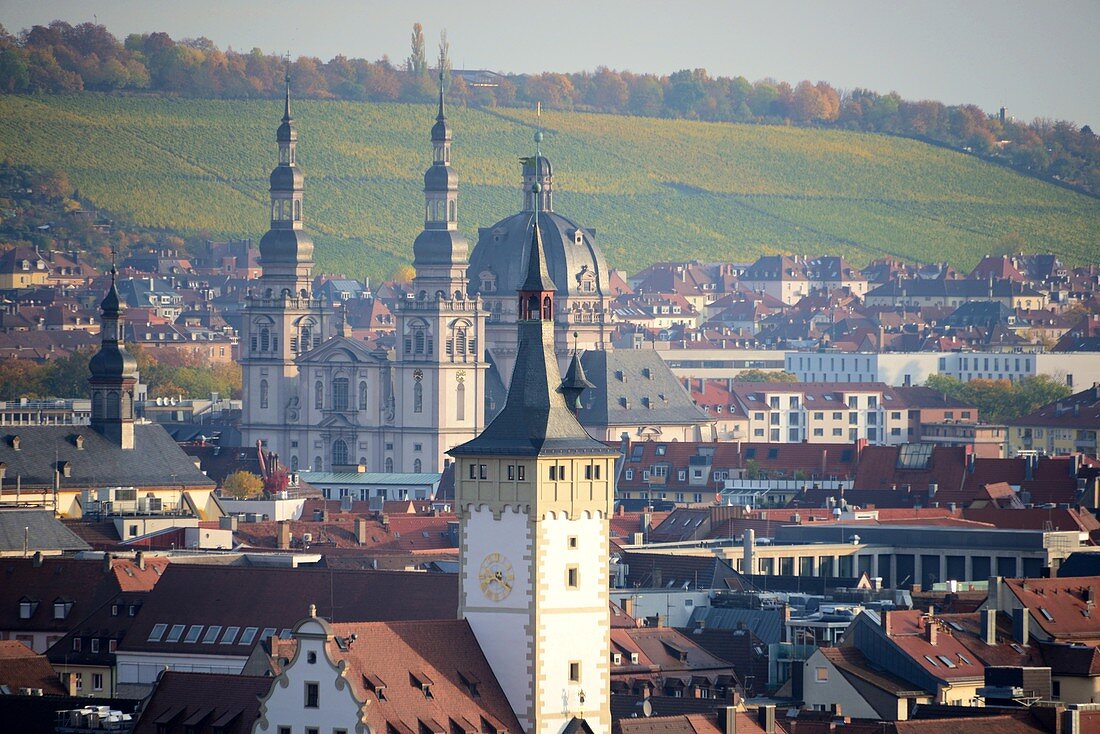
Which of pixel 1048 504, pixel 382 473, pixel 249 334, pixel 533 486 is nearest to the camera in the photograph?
pixel 533 486

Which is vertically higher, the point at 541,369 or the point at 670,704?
the point at 541,369

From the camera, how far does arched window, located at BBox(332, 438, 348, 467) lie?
187 metres

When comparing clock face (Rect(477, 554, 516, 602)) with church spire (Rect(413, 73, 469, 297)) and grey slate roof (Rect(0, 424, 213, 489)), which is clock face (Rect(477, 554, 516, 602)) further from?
church spire (Rect(413, 73, 469, 297))

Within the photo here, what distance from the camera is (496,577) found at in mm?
66625

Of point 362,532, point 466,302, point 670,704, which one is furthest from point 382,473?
point 670,704

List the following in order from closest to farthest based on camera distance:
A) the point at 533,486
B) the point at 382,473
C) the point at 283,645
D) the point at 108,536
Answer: the point at 533,486, the point at 283,645, the point at 108,536, the point at 382,473

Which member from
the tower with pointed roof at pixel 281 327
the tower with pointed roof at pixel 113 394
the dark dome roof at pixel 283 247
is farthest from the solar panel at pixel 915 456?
the dark dome roof at pixel 283 247

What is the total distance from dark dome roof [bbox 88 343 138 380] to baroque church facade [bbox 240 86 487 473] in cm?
4408

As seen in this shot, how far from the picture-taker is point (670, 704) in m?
76.6

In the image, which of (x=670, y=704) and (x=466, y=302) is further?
(x=466, y=302)

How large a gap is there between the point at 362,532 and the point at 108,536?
791cm

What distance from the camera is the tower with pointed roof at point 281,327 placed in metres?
191

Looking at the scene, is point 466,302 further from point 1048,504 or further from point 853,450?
point 1048,504

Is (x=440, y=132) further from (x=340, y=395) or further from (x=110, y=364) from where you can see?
(x=110, y=364)
